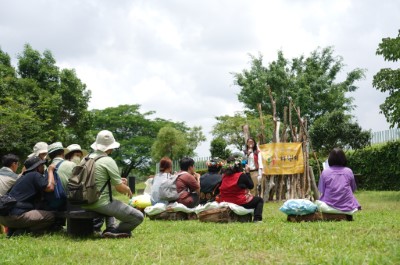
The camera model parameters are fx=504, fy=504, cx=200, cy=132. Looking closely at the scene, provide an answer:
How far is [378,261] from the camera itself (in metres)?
4.58

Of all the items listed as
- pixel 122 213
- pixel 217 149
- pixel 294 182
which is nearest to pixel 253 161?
pixel 294 182

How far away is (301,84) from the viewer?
36531mm

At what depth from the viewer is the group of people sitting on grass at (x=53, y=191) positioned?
758 centimetres

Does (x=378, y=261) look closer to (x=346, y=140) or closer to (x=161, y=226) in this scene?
(x=161, y=226)

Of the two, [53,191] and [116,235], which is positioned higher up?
[53,191]

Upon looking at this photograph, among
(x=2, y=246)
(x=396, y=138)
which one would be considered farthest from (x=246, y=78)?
(x=2, y=246)

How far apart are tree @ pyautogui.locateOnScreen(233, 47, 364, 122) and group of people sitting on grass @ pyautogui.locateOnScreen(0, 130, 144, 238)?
28879 millimetres

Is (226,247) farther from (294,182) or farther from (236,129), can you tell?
(236,129)

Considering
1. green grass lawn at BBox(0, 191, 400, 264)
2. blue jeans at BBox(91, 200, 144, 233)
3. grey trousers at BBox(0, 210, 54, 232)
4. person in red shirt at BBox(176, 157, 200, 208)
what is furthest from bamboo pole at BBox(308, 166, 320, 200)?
grey trousers at BBox(0, 210, 54, 232)

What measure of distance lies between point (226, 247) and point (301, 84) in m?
31.7

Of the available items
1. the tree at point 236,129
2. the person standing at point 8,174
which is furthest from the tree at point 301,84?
the person standing at point 8,174

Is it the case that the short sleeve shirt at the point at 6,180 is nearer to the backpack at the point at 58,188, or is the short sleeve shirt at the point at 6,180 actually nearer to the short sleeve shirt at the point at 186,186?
the backpack at the point at 58,188

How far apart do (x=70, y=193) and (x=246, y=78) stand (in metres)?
32.3

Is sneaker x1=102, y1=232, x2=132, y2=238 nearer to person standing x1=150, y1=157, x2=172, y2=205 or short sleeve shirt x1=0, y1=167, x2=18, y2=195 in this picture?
short sleeve shirt x1=0, y1=167, x2=18, y2=195
